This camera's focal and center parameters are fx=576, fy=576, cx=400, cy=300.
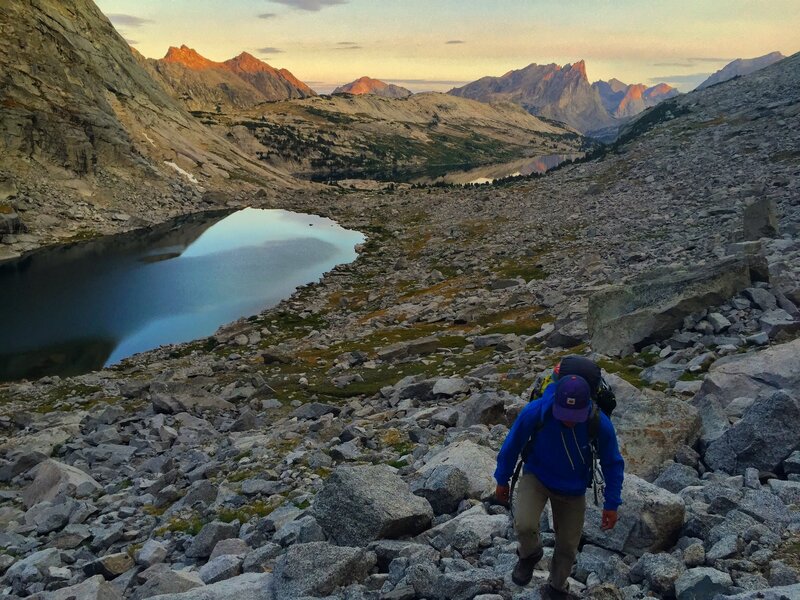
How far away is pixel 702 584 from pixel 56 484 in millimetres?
18816

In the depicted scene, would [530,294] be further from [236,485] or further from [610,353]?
[236,485]

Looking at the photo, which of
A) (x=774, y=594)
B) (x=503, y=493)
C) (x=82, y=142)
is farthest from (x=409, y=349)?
(x=82, y=142)

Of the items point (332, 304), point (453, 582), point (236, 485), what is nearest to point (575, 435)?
point (453, 582)

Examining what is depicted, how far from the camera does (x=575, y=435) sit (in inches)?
305

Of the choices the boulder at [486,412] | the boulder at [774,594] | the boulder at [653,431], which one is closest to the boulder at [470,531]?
the boulder at [653,431]

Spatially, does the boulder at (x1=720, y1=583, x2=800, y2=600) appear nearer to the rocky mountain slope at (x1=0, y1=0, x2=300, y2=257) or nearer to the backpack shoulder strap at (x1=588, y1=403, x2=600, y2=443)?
the backpack shoulder strap at (x1=588, y1=403, x2=600, y2=443)

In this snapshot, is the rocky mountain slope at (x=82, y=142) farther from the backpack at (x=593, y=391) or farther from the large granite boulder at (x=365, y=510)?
the backpack at (x=593, y=391)

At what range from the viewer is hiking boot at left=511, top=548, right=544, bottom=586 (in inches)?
316

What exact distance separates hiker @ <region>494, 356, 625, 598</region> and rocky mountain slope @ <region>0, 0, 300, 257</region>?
84668 mm

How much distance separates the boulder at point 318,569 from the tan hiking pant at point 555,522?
8.75 feet

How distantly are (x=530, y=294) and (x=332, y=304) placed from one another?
20.4 metres

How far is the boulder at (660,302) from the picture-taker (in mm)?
20594

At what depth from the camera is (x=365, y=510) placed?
10.2 m

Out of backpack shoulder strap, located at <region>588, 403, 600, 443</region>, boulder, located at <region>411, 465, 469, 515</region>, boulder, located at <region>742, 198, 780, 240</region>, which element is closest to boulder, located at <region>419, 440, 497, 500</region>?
boulder, located at <region>411, 465, 469, 515</region>
